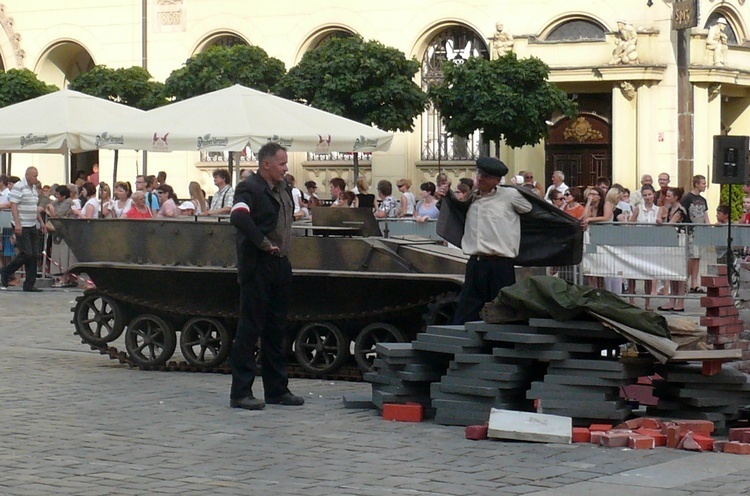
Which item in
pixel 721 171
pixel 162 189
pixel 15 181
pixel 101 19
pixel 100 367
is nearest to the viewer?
pixel 100 367

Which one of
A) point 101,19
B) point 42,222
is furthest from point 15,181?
point 101,19

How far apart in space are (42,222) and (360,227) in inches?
447

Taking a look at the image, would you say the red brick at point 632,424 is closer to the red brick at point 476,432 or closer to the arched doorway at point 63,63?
the red brick at point 476,432

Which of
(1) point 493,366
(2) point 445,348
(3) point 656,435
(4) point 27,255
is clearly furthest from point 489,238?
(4) point 27,255

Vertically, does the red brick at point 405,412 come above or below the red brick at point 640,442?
above

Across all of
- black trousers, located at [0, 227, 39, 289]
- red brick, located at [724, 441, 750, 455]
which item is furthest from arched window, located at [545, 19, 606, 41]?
red brick, located at [724, 441, 750, 455]

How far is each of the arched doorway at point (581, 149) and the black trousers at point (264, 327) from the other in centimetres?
2246

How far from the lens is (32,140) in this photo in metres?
20.8

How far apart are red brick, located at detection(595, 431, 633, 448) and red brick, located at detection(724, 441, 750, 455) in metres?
0.59

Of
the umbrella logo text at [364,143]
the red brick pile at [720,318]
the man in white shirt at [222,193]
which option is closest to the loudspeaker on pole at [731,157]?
the umbrella logo text at [364,143]

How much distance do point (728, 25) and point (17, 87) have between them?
16300 millimetres

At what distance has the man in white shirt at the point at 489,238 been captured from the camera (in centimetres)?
1077

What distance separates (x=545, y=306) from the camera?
31.3 ft

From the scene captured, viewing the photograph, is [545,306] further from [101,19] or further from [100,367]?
[101,19]
